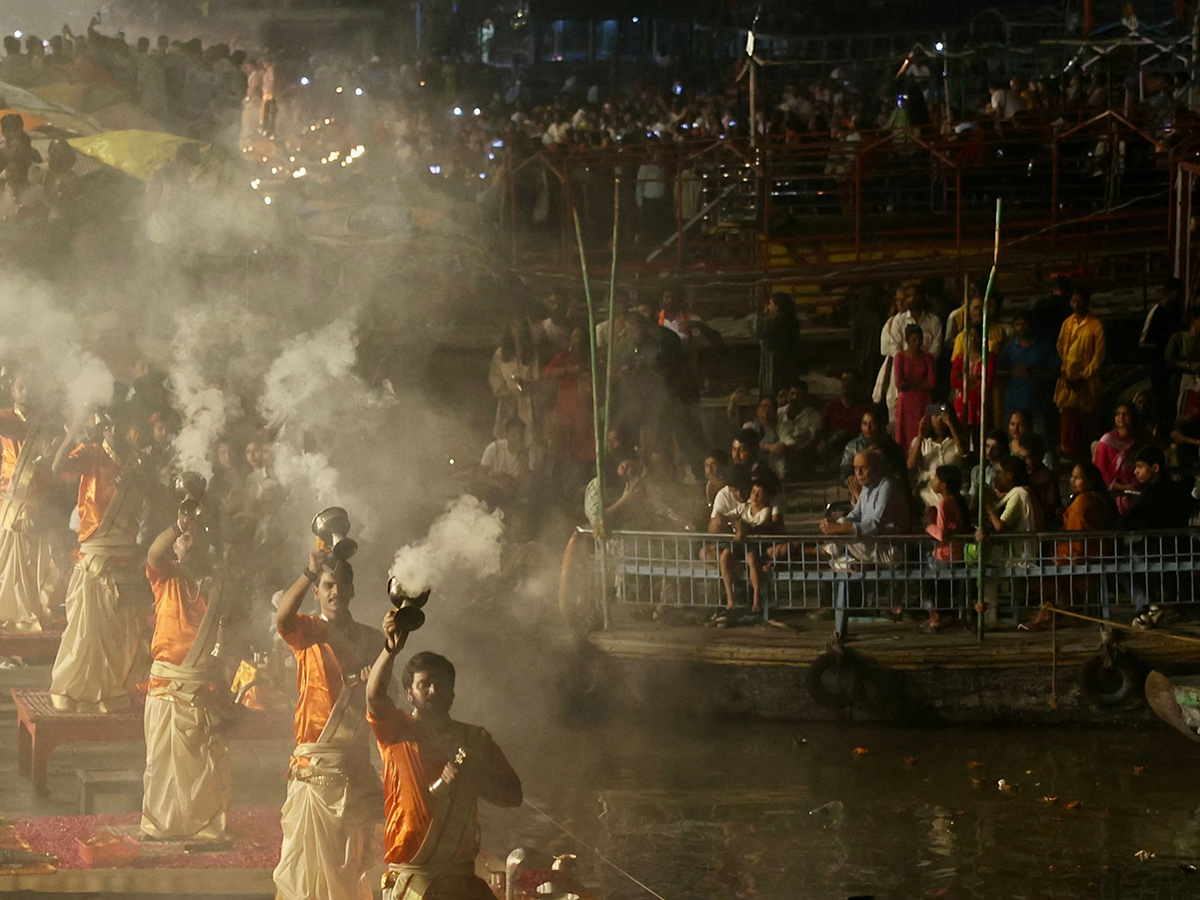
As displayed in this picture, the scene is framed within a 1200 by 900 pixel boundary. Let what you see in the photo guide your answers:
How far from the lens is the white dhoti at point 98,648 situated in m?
10.2

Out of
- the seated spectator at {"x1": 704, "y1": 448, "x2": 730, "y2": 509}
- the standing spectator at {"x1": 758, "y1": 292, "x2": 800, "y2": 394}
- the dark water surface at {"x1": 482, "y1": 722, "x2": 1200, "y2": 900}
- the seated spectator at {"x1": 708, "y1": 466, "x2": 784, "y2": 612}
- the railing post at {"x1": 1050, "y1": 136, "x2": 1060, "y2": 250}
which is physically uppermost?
the railing post at {"x1": 1050, "y1": 136, "x2": 1060, "y2": 250}

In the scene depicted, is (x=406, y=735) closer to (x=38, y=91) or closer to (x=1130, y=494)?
(x=1130, y=494)

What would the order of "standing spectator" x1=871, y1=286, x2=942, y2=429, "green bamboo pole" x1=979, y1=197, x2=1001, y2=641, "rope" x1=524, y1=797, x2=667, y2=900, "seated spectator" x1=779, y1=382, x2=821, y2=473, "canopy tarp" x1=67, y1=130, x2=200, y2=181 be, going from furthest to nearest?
"canopy tarp" x1=67, y1=130, x2=200, y2=181
"seated spectator" x1=779, y1=382, x2=821, y2=473
"standing spectator" x1=871, y1=286, x2=942, y2=429
"green bamboo pole" x1=979, y1=197, x2=1001, y2=641
"rope" x1=524, y1=797, x2=667, y2=900

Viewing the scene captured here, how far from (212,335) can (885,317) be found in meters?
5.37

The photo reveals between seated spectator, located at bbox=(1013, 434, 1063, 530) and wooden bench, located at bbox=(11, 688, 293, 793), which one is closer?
wooden bench, located at bbox=(11, 688, 293, 793)

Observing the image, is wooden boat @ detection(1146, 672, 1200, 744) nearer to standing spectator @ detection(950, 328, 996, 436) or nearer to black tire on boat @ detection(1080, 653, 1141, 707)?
black tire on boat @ detection(1080, 653, 1141, 707)

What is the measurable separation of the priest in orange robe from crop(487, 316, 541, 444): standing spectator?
7402 millimetres

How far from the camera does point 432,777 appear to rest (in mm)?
5480

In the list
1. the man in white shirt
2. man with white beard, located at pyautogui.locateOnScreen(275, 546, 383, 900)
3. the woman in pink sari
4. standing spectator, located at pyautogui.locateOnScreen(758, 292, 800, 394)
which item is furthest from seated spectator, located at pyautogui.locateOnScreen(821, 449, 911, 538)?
the man in white shirt

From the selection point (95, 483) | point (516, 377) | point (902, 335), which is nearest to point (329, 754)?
point (95, 483)

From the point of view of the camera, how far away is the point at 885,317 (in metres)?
14.4

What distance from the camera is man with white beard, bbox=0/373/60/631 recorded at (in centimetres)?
1217

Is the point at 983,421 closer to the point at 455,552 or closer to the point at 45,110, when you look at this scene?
the point at 455,552

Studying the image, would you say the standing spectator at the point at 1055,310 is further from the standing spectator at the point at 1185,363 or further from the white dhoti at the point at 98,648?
the white dhoti at the point at 98,648
